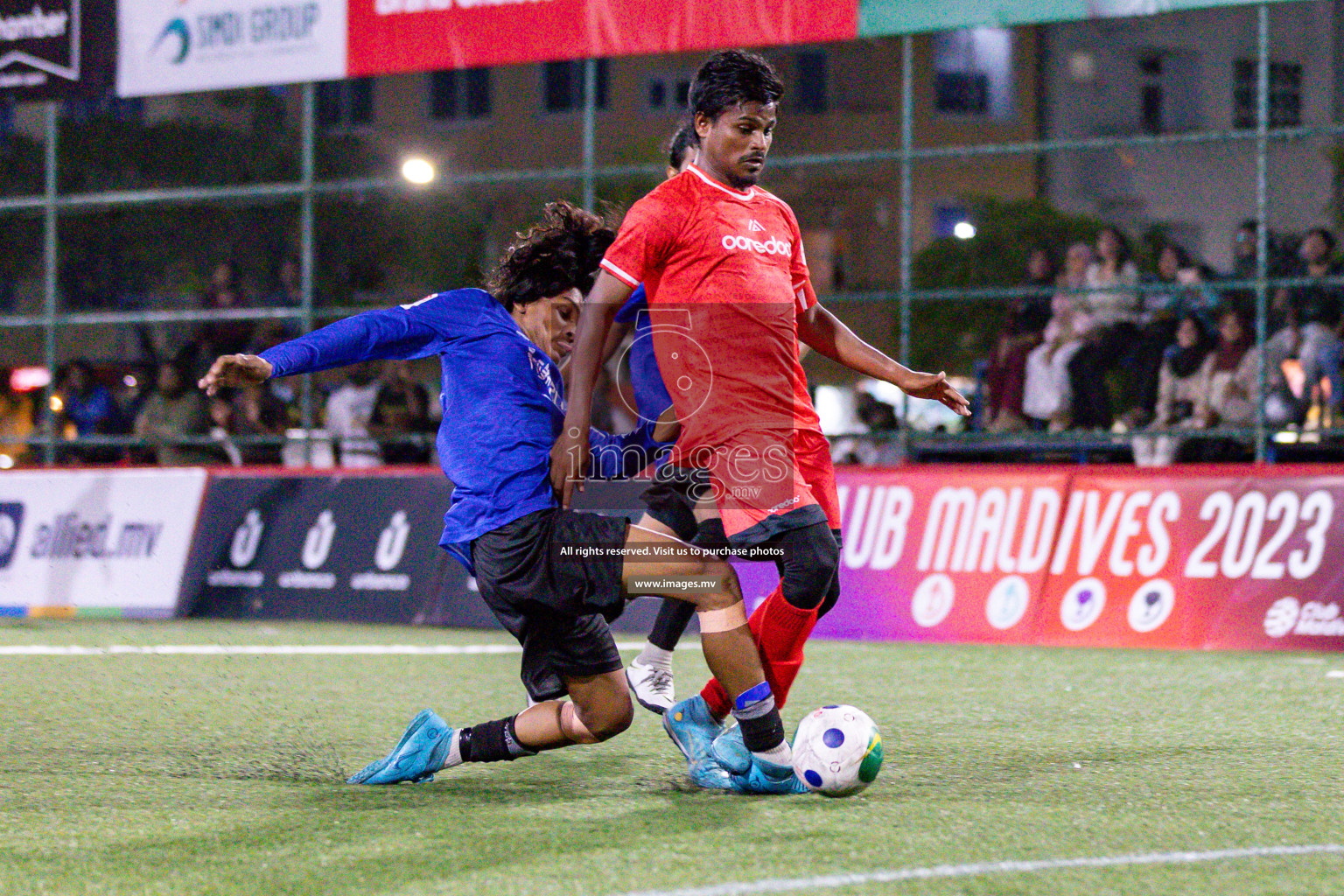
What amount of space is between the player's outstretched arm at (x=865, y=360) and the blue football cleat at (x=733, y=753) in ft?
3.69

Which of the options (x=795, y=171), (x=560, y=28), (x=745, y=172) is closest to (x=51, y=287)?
(x=560, y=28)

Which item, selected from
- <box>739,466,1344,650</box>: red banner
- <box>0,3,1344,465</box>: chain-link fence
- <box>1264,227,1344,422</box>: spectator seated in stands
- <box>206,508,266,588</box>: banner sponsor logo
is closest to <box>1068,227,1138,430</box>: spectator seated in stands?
<box>1264,227,1344,422</box>: spectator seated in stands

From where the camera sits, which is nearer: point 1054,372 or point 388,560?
point 388,560

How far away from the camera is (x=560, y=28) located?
10.6 m

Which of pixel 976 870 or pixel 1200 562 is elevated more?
pixel 1200 562

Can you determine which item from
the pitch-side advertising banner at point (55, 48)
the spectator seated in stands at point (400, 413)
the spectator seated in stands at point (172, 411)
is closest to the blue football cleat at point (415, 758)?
the spectator seated in stands at point (400, 413)

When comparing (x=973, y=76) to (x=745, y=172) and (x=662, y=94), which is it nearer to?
(x=662, y=94)

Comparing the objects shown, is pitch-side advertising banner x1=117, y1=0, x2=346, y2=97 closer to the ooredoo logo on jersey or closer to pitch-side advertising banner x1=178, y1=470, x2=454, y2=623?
pitch-side advertising banner x1=178, y1=470, x2=454, y2=623

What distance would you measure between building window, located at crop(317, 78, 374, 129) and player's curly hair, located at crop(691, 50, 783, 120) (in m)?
38.8

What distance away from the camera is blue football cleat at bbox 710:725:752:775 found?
14.8 ft

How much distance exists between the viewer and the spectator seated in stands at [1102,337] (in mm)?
10688

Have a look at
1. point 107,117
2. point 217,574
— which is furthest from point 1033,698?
point 107,117

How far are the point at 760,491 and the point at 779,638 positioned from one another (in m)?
0.44

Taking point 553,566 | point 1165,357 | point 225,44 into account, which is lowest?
point 553,566
